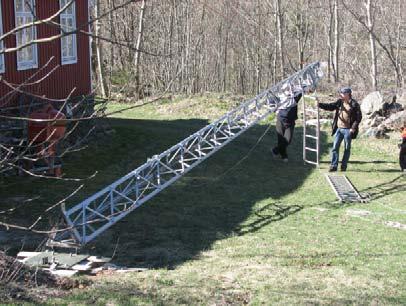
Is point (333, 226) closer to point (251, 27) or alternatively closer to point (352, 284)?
point (352, 284)

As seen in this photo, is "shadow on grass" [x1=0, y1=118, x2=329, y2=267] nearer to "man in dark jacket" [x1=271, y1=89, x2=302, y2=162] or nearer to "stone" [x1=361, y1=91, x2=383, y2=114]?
"man in dark jacket" [x1=271, y1=89, x2=302, y2=162]

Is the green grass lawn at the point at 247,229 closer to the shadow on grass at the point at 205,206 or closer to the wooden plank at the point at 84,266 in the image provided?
the shadow on grass at the point at 205,206

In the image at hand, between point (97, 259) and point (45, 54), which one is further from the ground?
point (45, 54)

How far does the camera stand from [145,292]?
24.5ft

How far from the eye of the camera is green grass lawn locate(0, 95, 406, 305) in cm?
768

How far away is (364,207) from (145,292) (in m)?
7.15

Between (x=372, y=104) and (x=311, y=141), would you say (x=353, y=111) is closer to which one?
(x=311, y=141)

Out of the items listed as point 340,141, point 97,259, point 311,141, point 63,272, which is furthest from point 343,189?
point 63,272

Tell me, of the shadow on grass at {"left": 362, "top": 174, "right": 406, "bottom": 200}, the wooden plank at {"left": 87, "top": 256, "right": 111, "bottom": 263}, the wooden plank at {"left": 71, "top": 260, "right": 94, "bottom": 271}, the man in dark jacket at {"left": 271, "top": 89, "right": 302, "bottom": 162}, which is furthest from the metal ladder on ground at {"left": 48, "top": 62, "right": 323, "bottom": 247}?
the shadow on grass at {"left": 362, "top": 174, "right": 406, "bottom": 200}

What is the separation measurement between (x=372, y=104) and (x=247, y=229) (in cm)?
1303

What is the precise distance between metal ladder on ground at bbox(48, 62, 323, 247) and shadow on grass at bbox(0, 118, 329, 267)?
382 mm

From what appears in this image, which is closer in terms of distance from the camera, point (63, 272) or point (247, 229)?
point (63, 272)

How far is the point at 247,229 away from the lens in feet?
37.4

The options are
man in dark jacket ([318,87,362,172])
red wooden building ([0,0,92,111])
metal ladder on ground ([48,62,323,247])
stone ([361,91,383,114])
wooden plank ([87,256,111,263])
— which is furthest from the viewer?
stone ([361,91,383,114])
